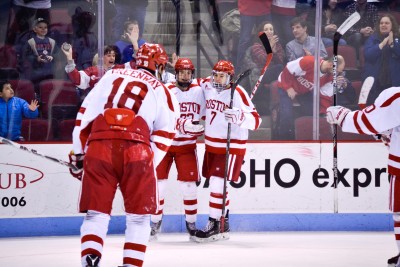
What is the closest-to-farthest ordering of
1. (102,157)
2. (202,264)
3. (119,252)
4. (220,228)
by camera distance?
(102,157) < (202,264) < (119,252) < (220,228)

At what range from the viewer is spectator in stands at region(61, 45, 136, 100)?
698cm

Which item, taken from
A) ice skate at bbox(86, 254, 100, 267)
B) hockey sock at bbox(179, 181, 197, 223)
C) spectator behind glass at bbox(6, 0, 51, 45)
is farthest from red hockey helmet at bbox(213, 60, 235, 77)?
ice skate at bbox(86, 254, 100, 267)

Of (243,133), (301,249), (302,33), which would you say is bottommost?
(301,249)

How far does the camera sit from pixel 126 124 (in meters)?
4.24

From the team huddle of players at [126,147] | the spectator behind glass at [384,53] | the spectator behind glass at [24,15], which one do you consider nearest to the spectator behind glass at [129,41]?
the spectator behind glass at [24,15]

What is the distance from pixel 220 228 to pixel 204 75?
141 cm

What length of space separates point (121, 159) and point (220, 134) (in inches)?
98.3

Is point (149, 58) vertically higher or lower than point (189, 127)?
higher

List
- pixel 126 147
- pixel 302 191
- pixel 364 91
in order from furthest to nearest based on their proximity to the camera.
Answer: pixel 302 191 → pixel 364 91 → pixel 126 147

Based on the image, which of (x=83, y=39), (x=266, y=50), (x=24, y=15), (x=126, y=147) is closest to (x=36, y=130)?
(x=83, y=39)

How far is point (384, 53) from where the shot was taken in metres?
7.45

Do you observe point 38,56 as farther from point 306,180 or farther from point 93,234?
point 93,234

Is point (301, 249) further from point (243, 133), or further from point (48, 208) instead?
point (48, 208)

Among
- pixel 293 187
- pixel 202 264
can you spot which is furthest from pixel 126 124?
pixel 293 187
